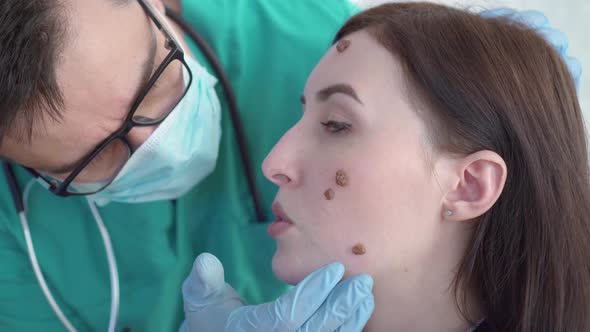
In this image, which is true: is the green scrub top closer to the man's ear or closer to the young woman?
the young woman

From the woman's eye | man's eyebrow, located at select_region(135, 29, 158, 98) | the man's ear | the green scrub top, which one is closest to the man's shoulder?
the green scrub top

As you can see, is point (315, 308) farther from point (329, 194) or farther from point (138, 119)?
point (138, 119)

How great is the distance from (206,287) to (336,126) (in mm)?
339

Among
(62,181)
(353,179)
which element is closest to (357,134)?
(353,179)

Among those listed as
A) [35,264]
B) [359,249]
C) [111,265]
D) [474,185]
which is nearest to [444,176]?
[474,185]

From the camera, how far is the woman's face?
0.73 meters

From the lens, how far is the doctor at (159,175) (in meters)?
0.74

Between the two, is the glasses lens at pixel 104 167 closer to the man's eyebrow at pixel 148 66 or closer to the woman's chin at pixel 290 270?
the man's eyebrow at pixel 148 66

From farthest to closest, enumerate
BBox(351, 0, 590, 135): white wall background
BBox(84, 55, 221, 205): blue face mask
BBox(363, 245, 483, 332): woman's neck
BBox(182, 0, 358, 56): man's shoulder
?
BBox(351, 0, 590, 135): white wall background → BBox(182, 0, 358, 56): man's shoulder → BBox(84, 55, 221, 205): blue face mask → BBox(363, 245, 483, 332): woman's neck

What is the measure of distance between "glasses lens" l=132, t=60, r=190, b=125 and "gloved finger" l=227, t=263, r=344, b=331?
0.37 m

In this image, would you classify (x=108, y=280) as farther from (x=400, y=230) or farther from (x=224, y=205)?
(x=400, y=230)

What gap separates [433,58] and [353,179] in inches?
8.3

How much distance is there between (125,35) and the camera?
777 millimetres

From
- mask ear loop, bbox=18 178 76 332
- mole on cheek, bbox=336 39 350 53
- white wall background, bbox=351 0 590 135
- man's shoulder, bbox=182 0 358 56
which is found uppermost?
white wall background, bbox=351 0 590 135
